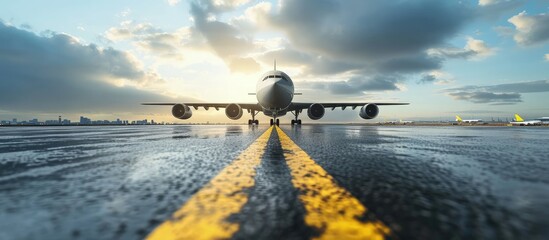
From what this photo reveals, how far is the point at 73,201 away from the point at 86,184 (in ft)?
1.77

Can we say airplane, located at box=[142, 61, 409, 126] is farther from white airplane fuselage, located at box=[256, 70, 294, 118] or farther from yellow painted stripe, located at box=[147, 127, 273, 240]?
yellow painted stripe, located at box=[147, 127, 273, 240]

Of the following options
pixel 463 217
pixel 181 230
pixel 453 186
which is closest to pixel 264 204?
pixel 181 230

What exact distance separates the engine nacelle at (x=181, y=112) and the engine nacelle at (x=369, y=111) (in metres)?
13.6

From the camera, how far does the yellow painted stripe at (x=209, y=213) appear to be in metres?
1.15

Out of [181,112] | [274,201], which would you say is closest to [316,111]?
[181,112]

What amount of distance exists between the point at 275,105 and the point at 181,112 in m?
8.65

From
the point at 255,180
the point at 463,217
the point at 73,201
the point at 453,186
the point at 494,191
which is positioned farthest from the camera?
the point at 255,180

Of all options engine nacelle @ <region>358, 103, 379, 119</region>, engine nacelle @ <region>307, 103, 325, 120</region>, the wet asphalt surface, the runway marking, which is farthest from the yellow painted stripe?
engine nacelle @ <region>358, 103, 379, 119</region>

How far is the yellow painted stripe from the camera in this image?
1.15m

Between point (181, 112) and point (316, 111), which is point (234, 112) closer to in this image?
point (181, 112)

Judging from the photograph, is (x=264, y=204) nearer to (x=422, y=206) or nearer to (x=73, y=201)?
(x=422, y=206)

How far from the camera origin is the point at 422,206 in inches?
61.3

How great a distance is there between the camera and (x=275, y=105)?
2050 centimetres

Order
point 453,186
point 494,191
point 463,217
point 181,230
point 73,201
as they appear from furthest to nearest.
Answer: point 453,186 → point 494,191 → point 73,201 → point 463,217 → point 181,230
